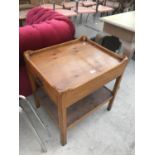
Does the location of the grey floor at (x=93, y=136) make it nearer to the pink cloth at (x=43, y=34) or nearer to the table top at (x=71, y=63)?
the pink cloth at (x=43, y=34)

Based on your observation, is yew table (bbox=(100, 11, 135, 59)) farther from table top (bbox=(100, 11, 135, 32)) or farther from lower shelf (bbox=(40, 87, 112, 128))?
lower shelf (bbox=(40, 87, 112, 128))

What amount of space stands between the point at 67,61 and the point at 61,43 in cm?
30

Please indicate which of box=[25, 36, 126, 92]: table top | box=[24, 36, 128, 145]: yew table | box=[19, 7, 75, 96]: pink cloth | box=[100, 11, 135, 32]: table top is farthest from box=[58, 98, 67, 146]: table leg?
box=[100, 11, 135, 32]: table top

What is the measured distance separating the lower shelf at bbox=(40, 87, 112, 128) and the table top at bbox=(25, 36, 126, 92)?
0.37 metres

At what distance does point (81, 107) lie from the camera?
1.27 m

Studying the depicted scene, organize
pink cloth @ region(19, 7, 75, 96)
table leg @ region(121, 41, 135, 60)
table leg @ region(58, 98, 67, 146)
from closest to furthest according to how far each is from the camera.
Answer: table leg @ region(58, 98, 67, 146), pink cloth @ region(19, 7, 75, 96), table leg @ region(121, 41, 135, 60)

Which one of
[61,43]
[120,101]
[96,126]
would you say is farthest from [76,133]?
[61,43]

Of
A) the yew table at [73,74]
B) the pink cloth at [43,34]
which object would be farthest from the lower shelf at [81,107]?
the pink cloth at [43,34]

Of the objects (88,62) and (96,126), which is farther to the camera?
(96,126)

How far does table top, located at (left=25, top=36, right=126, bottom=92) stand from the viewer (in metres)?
0.97

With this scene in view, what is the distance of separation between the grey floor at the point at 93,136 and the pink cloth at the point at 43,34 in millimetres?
386

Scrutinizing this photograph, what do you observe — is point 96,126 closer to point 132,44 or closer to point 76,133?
point 76,133

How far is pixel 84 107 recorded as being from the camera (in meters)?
1.27

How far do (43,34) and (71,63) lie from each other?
14.2 inches
